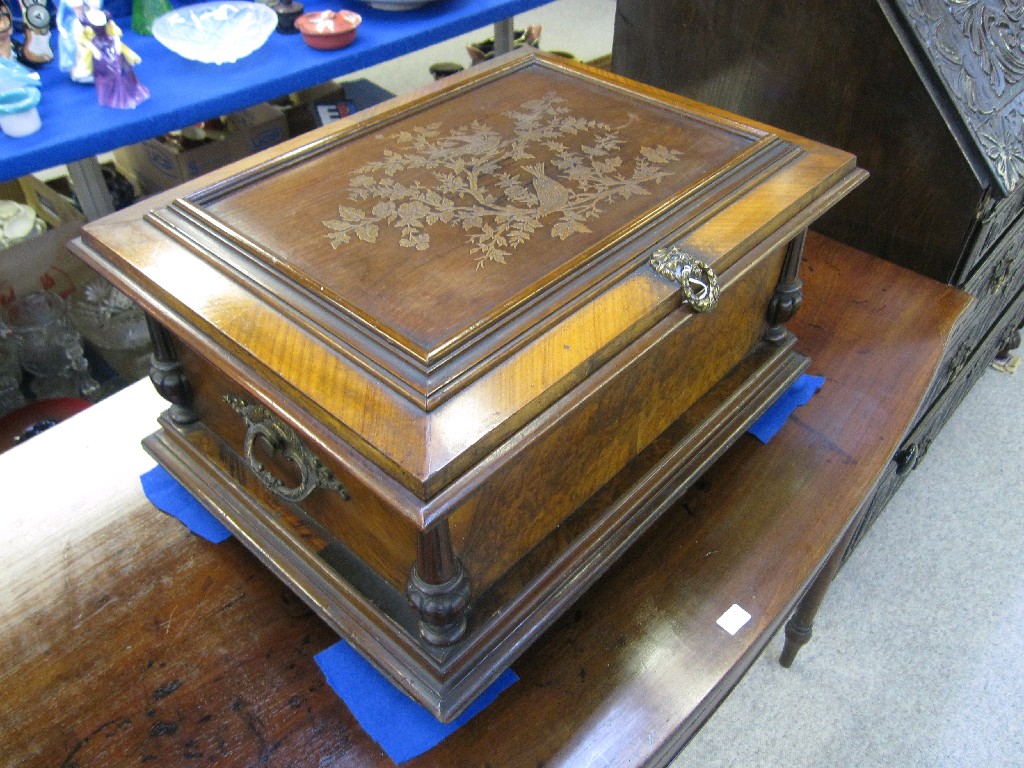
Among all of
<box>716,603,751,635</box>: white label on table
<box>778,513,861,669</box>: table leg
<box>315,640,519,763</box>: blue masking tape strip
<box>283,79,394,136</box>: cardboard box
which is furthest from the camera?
<box>283,79,394,136</box>: cardboard box

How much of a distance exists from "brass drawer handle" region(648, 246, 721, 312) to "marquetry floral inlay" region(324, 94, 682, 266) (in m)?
0.10

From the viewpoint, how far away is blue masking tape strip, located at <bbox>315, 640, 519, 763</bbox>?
0.77 m

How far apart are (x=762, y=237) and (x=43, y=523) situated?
3.07ft

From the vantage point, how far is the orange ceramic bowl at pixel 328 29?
1.76 meters

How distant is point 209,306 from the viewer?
746mm

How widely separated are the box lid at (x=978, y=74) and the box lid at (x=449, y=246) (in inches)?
13.0

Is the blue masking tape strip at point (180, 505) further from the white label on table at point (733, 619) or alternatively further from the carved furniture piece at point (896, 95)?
the carved furniture piece at point (896, 95)

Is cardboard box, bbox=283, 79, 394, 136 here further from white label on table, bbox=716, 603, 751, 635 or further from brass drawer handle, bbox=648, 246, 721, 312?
white label on table, bbox=716, 603, 751, 635

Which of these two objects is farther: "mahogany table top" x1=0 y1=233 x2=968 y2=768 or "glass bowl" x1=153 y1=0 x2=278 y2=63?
"glass bowl" x1=153 y1=0 x2=278 y2=63

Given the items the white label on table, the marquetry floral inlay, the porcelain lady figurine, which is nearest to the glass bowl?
the porcelain lady figurine

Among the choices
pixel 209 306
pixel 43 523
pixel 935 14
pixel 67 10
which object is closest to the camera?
pixel 209 306

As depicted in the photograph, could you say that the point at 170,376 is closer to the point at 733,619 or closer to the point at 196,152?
the point at 733,619

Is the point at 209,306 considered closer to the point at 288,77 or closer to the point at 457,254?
the point at 457,254

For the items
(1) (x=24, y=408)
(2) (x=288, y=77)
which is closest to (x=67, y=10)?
(2) (x=288, y=77)
